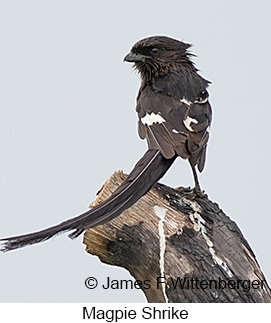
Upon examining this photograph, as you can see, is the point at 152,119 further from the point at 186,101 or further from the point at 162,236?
the point at 162,236

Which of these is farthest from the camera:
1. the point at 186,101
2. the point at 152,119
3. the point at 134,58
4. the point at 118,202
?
the point at 134,58

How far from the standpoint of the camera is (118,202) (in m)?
5.07

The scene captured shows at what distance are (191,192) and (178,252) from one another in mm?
966

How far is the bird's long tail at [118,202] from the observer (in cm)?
465

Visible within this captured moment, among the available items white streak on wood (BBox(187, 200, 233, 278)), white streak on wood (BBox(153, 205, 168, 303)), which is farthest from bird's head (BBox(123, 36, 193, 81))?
white streak on wood (BBox(153, 205, 168, 303))

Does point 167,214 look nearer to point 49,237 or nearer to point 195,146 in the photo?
point 195,146

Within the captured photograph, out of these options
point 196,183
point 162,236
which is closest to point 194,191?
point 196,183

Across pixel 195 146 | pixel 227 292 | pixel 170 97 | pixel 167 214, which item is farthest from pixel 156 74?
pixel 227 292

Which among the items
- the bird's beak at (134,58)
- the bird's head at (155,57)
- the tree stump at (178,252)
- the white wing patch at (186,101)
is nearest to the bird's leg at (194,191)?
the tree stump at (178,252)

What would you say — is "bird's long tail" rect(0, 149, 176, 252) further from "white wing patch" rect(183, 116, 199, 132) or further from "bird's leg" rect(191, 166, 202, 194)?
"bird's leg" rect(191, 166, 202, 194)

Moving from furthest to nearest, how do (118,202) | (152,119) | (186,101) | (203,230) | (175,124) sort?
(186,101), (152,119), (175,124), (203,230), (118,202)

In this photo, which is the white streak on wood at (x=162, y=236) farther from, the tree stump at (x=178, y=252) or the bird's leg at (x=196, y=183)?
the bird's leg at (x=196, y=183)

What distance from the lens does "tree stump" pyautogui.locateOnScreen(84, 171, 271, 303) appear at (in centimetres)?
504
